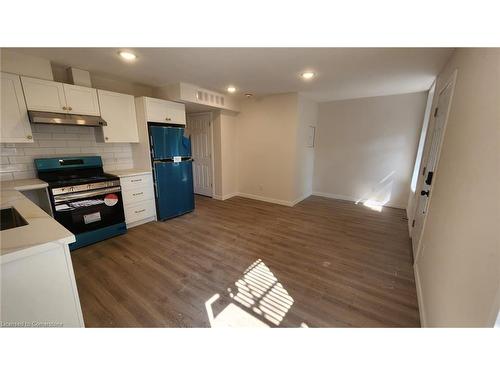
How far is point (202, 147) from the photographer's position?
4.68 m

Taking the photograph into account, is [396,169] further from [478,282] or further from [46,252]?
[46,252]

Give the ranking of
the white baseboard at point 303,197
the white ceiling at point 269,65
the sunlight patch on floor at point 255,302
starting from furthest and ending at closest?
the white baseboard at point 303,197
the white ceiling at point 269,65
the sunlight patch on floor at point 255,302

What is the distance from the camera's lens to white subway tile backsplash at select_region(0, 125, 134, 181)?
2307 millimetres

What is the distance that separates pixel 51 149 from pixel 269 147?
3.55m

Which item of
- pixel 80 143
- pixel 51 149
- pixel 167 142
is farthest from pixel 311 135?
pixel 51 149

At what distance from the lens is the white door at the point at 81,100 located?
2.40m

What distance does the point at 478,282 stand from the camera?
844mm

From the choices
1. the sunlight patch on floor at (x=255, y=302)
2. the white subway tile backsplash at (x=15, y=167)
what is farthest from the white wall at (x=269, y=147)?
the white subway tile backsplash at (x=15, y=167)

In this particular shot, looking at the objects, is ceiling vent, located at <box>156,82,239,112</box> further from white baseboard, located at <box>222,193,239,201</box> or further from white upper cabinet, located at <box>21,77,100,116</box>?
white baseboard, located at <box>222,193,239,201</box>

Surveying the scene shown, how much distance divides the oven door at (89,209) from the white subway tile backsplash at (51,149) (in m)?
0.70

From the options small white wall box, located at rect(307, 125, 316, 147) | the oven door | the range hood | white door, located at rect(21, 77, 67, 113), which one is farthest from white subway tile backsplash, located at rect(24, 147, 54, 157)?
small white wall box, located at rect(307, 125, 316, 147)

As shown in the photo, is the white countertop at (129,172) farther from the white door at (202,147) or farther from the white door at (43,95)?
the white door at (202,147)
